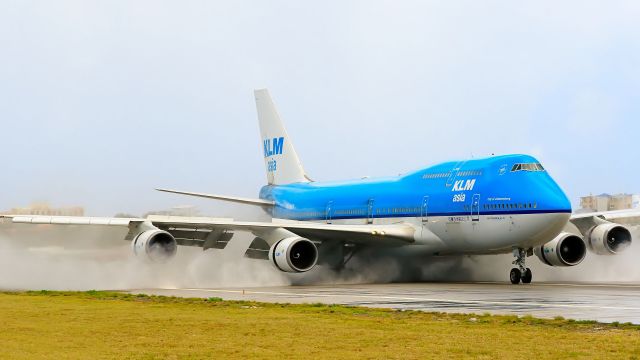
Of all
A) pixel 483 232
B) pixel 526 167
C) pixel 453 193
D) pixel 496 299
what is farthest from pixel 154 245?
→ pixel 496 299

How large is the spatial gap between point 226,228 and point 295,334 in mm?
20171

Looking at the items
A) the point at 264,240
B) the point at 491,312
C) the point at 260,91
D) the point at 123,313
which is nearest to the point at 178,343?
the point at 123,313

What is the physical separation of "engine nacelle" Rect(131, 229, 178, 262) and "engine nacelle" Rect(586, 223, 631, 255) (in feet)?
48.4

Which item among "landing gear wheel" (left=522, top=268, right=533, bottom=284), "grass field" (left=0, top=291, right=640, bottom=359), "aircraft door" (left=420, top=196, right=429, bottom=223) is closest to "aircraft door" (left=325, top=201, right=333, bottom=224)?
"aircraft door" (left=420, top=196, right=429, bottom=223)

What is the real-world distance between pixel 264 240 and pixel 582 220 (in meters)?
11.6

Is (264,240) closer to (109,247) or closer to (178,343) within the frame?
(109,247)

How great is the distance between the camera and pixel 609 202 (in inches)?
2269

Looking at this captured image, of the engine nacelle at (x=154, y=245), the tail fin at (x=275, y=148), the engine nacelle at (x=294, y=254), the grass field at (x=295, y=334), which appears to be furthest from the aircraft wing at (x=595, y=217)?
the grass field at (x=295, y=334)

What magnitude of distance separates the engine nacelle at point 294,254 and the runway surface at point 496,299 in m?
5.08

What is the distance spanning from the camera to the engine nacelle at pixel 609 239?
3572 cm

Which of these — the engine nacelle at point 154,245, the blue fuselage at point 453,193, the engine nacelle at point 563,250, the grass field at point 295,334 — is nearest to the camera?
the grass field at point 295,334

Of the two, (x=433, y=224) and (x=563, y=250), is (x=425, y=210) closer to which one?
(x=433, y=224)

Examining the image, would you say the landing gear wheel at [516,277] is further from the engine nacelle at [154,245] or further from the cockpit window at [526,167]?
the engine nacelle at [154,245]

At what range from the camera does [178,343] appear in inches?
569
